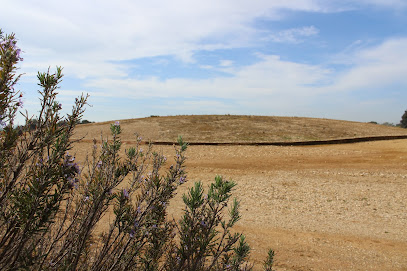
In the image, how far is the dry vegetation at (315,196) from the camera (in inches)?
219

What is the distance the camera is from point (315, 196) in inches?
356

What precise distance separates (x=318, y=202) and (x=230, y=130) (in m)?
12.3

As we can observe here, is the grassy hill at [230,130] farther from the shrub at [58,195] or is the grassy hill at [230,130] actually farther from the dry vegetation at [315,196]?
the shrub at [58,195]

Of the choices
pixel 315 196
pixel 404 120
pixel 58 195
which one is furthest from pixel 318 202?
pixel 404 120

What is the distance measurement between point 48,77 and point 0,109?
1.56 ft

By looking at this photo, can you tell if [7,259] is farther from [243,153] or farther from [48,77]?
[243,153]

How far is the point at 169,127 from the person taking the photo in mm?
21562

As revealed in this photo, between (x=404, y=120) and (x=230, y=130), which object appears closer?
(x=230, y=130)

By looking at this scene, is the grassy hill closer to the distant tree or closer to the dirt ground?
the dirt ground

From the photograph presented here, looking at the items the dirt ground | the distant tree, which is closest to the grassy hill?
the dirt ground

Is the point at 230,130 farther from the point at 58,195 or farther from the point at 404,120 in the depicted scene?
the point at 404,120

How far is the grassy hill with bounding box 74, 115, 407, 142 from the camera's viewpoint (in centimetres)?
1859

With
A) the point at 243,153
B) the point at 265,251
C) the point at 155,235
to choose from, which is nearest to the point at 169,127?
the point at 243,153

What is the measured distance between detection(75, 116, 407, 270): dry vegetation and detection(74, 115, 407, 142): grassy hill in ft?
0.77
